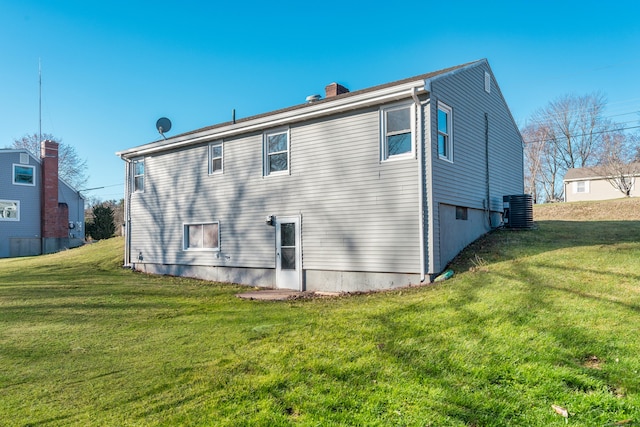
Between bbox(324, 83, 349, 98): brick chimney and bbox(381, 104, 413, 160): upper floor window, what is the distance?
4.45 meters

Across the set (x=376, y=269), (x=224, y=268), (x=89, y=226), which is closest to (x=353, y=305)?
(x=376, y=269)

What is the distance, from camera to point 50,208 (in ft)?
79.2

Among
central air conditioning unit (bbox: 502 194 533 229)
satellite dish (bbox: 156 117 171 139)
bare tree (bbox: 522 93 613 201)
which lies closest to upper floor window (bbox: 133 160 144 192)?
satellite dish (bbox: 156 117 171 139)

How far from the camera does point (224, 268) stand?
12.1 meters

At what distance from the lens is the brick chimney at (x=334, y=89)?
42.7 ft

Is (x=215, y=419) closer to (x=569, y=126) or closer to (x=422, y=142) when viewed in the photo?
(x=422, y=142)

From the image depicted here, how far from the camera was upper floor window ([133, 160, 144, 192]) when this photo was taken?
588 inches

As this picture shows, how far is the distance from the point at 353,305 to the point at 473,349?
10.2ft

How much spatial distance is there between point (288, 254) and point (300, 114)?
366 centimetres

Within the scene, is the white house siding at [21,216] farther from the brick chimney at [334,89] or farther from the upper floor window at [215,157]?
the brick chimney at [334,89]

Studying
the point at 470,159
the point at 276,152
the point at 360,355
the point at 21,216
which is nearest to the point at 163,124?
the point at 276,152

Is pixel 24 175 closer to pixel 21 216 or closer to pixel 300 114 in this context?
pixel 21 216

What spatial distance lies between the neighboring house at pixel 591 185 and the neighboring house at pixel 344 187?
20.4m

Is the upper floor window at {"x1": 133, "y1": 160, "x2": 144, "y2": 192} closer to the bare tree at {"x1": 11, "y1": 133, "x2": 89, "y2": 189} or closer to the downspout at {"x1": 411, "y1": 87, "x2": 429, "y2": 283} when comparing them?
the downspout at {"x1": 411, "y1": 87, "x2": 429, "y2": 283}
